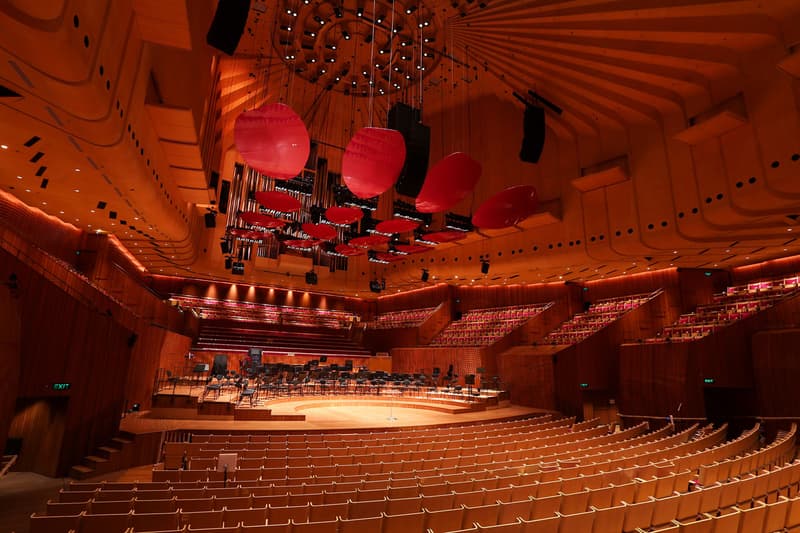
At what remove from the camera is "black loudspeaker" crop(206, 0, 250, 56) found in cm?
463

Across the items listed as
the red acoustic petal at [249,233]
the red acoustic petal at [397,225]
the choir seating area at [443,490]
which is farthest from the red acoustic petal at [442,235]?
the choir seating area at [443,490]

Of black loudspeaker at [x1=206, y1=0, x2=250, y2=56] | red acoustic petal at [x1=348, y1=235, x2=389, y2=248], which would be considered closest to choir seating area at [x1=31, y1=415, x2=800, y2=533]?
black loudspeaker at [x1=206, y1=0, x2=250, y2=56]

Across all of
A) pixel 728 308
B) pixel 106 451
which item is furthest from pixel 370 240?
pixel 728 308

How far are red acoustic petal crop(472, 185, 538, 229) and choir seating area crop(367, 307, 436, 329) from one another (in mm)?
11897

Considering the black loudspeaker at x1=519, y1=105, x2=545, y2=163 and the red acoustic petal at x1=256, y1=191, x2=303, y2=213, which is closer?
the red acoustic petal at x1=256, y1=191, x2=303, y2=213

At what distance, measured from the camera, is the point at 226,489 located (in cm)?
374

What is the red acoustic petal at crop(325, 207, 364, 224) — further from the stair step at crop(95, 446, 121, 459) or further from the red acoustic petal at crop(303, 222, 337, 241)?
the stair step at crop(95, 446, 121, 459)

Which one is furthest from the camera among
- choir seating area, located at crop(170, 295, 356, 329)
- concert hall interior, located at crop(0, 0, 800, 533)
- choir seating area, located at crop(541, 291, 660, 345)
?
choir seating area, located at crop(170, 295, 356, 329)

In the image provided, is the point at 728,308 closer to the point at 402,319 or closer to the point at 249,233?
the point at 402,319

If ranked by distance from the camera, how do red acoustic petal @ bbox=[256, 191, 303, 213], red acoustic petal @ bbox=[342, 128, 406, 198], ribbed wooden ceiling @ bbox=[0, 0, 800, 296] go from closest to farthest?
1. red acoustic petal @ bbox=[342, 128, 406, 198]
2. ribbed wooden ceiling @ bbox=[0, 0, 800, 296]
3. red acoustic petal @ bbox=[256, 191, 303, 213]

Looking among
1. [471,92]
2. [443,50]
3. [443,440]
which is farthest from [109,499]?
[471,92]

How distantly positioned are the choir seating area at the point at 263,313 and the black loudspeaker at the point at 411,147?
14647 mm

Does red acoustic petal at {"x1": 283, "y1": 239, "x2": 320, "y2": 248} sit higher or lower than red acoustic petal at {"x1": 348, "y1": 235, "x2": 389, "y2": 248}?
higher

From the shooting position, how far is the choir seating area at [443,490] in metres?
2.96
